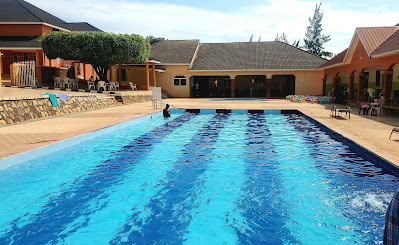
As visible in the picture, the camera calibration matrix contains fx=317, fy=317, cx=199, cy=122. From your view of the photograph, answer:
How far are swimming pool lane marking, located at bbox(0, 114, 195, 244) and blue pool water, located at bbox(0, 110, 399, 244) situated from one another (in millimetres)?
17

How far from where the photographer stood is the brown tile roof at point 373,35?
17.8 metres

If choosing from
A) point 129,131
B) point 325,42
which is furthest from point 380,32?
point 325,42

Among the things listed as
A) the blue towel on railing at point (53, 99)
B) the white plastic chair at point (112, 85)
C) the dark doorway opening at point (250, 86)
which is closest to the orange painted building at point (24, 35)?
the white plastic chair at point (112, 85)

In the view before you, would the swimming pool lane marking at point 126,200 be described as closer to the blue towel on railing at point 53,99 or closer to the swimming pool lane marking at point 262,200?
the swimming pool lane marking at point 262,200

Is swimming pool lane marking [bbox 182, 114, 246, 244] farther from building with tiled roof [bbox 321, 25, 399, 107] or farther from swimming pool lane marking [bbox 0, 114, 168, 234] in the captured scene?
building with tiled roof [bbox 321, 25, 399, 107]

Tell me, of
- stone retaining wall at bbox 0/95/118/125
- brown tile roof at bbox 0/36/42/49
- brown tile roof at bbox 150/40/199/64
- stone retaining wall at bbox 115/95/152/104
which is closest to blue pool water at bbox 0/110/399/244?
stone retaining wall at bbox 0/95/118/125

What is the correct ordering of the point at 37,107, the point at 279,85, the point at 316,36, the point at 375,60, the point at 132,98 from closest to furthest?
Result: the point at 37,107 < the point at 375,60 < the point at 132,98 < the point at 279,85 < the point at 316,36

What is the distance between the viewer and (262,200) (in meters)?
5.32

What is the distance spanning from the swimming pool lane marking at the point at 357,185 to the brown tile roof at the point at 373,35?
1116 cm

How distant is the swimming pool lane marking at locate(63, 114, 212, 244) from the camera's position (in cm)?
425

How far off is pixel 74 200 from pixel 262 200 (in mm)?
3159

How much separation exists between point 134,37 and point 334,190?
23151 mm

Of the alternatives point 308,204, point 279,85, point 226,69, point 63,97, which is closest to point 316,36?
point 279,85

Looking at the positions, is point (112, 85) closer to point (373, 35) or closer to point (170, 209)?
point (373, 35)
